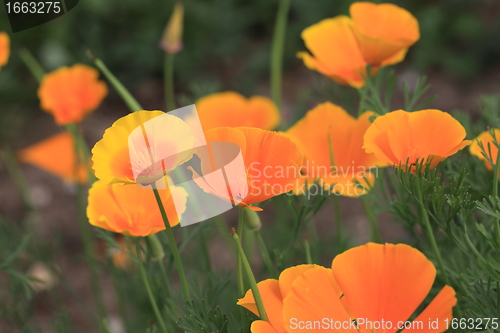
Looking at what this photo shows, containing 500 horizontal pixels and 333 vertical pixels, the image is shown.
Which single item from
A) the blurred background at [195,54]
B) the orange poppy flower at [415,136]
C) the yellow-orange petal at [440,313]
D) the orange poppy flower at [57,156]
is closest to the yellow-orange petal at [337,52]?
the orange poppy flower at [415,136]

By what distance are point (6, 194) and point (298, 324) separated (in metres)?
1.45

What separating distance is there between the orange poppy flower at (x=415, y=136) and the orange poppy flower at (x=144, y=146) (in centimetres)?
14

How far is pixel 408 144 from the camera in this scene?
387mm

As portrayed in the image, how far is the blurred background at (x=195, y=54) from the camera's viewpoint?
163cm

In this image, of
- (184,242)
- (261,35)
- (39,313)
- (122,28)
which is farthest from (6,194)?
(184,242)

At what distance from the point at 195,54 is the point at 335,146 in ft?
4.37

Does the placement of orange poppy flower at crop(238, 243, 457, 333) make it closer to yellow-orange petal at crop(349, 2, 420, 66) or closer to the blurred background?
yellow-orange petal at crop(349, 2, 420, 66)

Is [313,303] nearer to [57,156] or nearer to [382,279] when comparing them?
[382,279]

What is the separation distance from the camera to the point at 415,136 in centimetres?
39

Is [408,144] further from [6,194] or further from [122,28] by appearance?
[122,28]

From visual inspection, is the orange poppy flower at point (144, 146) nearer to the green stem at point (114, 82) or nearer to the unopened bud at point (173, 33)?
the green stem at point (114, 82)

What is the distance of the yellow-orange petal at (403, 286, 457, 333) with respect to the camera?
333mm

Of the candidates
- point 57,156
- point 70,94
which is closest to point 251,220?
point 70,94

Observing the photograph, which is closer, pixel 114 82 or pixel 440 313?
pixel 440 313
